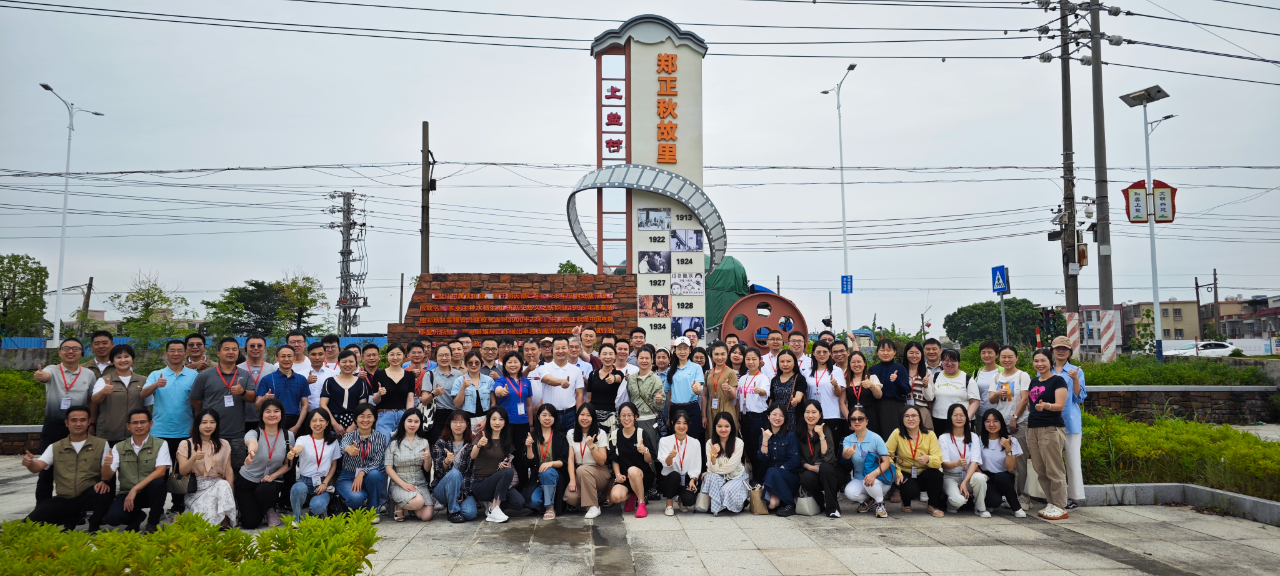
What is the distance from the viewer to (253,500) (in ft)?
21.2

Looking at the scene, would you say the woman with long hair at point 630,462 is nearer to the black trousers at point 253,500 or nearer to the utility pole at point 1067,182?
the black trousers at point 253,500

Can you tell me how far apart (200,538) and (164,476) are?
3.06 meters

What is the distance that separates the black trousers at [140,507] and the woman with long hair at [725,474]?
184 inches

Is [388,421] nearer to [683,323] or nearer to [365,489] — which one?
[365,489]

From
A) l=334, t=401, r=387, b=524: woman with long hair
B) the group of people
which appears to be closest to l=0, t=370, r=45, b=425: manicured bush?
the group of people

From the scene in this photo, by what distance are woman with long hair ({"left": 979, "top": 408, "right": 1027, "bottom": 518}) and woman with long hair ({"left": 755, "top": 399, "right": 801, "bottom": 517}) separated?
175 cm

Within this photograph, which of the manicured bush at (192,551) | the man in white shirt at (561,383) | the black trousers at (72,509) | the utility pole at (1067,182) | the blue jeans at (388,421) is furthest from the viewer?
the utility pole at (1067,182)

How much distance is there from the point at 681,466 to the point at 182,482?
14.2 feet

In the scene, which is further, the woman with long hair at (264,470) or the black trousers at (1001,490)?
the black trousers at (1001,490)

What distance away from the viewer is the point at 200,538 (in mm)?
3812

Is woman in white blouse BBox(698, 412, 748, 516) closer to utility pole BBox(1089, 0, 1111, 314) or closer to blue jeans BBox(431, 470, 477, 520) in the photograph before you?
blue jeans BBox(431, 470, 477, 520)

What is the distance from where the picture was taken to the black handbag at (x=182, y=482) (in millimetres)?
6293

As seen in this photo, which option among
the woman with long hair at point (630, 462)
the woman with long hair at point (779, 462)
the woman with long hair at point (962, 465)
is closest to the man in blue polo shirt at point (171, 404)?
the woman with long hair at point (630, 462)

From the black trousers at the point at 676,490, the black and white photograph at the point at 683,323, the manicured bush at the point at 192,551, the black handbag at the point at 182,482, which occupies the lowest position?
→ the black trousers at the point at 676,490
